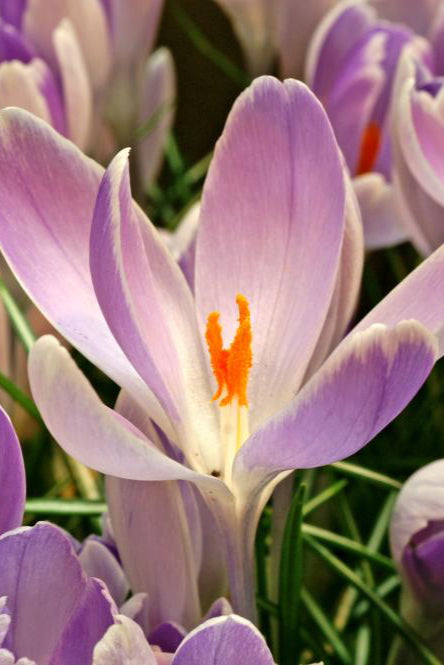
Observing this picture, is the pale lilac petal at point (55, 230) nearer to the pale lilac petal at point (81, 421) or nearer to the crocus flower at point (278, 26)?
the pale lilac petal at point (81, 421)

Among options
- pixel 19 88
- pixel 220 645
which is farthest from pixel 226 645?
pixel 19 88

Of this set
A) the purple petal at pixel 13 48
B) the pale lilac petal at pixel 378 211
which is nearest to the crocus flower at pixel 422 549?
the pale lilac petal at pixel 378 211

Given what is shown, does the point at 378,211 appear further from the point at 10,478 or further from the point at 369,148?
the point at 10,478

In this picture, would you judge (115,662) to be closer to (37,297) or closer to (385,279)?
(37,297)

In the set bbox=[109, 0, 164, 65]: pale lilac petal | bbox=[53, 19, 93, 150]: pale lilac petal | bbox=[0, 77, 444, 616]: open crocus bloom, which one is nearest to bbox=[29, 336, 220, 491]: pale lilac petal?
bbox=[0, 77, 444, 616]: open crocus bloom

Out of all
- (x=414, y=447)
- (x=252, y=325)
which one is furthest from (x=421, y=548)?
(x=414, y=447)

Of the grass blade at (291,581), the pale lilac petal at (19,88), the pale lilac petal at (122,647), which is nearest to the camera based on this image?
the pale lilac petal at (122,647)

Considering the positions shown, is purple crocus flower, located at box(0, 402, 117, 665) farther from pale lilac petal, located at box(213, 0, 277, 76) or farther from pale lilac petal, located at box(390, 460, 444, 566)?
pale lilac petal, located at box(213, 0, 277, 76)
